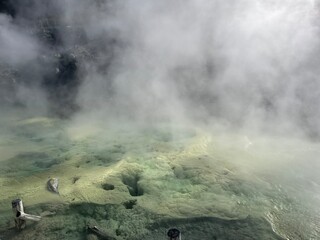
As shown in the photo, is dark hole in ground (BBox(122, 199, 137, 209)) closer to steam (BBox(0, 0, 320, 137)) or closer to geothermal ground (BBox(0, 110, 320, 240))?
geothermal ground (BBox(0, 110, 320, 240))

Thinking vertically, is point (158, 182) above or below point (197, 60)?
below

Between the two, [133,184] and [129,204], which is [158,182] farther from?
[129,204]

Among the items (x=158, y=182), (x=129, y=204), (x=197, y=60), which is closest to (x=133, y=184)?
(x=158, y=182)

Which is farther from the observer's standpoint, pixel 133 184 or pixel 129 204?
pixel 133 184

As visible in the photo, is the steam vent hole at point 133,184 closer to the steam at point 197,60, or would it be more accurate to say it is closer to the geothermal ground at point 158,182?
the geothermal ground at point 158,182

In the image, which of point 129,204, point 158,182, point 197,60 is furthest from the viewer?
point 197,60

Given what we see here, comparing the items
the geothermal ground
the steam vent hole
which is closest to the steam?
the geothermal ground

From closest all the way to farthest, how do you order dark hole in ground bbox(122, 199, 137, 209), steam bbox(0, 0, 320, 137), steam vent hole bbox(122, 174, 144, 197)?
1. dark hole in ground bbox(122, 199, 137, 209)
2. steam vent hole bbox(122, 174, 144, 197)
3. steam bbox(0, 0, 320, 137)

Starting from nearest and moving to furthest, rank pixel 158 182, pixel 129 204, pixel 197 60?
1. pixel 129 204
2. pixel 158 182
3. pixel 197 60
